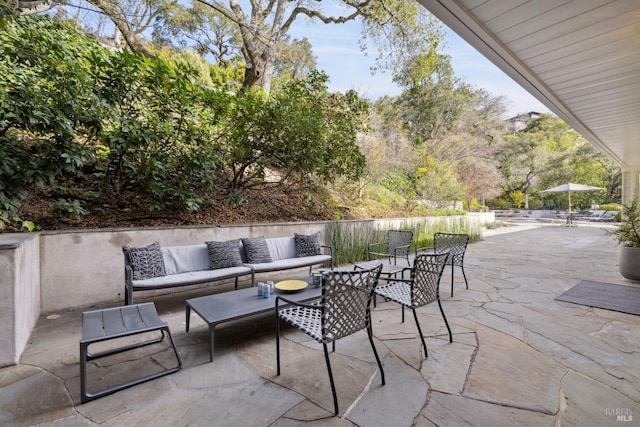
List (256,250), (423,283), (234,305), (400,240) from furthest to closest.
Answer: (400,240) < (256,250) < (234,305) < (423,283)

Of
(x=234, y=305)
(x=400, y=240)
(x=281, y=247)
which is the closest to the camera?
(x=234, y=305)

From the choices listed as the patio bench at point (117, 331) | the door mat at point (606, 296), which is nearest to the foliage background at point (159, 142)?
the patio bench at point (117, 331)

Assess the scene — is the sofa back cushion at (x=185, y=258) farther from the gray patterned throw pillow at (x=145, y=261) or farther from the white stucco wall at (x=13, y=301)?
the white stucco wall at (x=13, y=301)

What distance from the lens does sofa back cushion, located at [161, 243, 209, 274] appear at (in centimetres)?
357

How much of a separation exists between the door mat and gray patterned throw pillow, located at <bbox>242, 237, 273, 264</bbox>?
12.5 ft

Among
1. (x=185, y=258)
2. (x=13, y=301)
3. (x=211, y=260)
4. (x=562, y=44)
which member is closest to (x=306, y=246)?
(x=211, y=260)

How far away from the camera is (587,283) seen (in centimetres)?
437

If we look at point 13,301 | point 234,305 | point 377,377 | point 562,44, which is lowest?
point 377,377

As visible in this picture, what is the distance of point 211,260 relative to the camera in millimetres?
3773

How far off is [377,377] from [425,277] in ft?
2.79

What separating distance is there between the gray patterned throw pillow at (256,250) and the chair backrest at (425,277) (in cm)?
241

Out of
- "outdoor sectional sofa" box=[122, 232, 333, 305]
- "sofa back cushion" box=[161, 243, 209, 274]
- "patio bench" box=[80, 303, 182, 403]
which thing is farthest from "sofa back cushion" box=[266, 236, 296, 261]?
"patio bench" box=[80, 303, 182, 403]

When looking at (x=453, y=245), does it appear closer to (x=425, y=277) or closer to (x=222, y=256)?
(x=425, y=277)

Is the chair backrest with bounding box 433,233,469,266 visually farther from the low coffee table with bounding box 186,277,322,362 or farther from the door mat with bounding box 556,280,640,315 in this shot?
the low coffee table with bounding box 186,277,322,362
